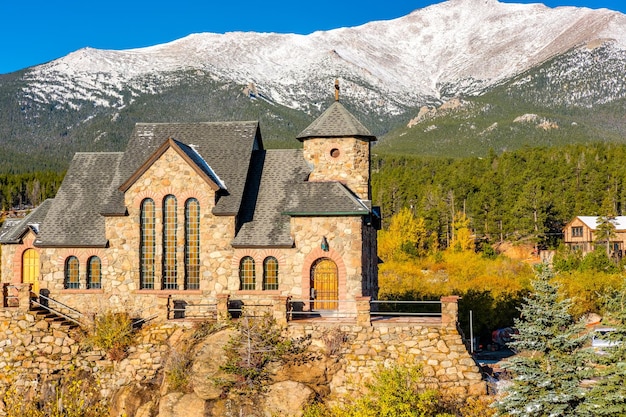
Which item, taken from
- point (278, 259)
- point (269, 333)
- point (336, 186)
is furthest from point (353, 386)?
point (336, 186)

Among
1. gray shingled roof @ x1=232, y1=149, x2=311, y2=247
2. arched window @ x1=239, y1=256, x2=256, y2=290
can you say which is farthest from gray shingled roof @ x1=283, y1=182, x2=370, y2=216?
arched window @ x1=239, y1=256, x2=256, y2=290

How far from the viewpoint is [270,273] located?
1282 inches

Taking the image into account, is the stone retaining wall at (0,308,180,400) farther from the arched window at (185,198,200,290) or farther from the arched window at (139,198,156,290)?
the arched window at (139,198,156,290)

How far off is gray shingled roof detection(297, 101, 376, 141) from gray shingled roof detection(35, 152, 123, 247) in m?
9.75

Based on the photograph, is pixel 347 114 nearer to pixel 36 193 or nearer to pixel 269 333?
pixel 269 333

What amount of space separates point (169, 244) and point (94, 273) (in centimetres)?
376

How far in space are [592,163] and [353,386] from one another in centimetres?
9446

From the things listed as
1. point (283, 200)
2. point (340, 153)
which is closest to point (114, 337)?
point (283, 200)

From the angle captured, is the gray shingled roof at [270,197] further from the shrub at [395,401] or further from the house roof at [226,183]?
the shrub at [395,401]

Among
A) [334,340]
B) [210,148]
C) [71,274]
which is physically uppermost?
[210,148]

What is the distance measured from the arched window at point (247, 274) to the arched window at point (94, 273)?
656cm

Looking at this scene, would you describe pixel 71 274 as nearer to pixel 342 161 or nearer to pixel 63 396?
pixel 63 396

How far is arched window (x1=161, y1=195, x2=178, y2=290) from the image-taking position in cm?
3338

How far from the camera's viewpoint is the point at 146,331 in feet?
99.8
